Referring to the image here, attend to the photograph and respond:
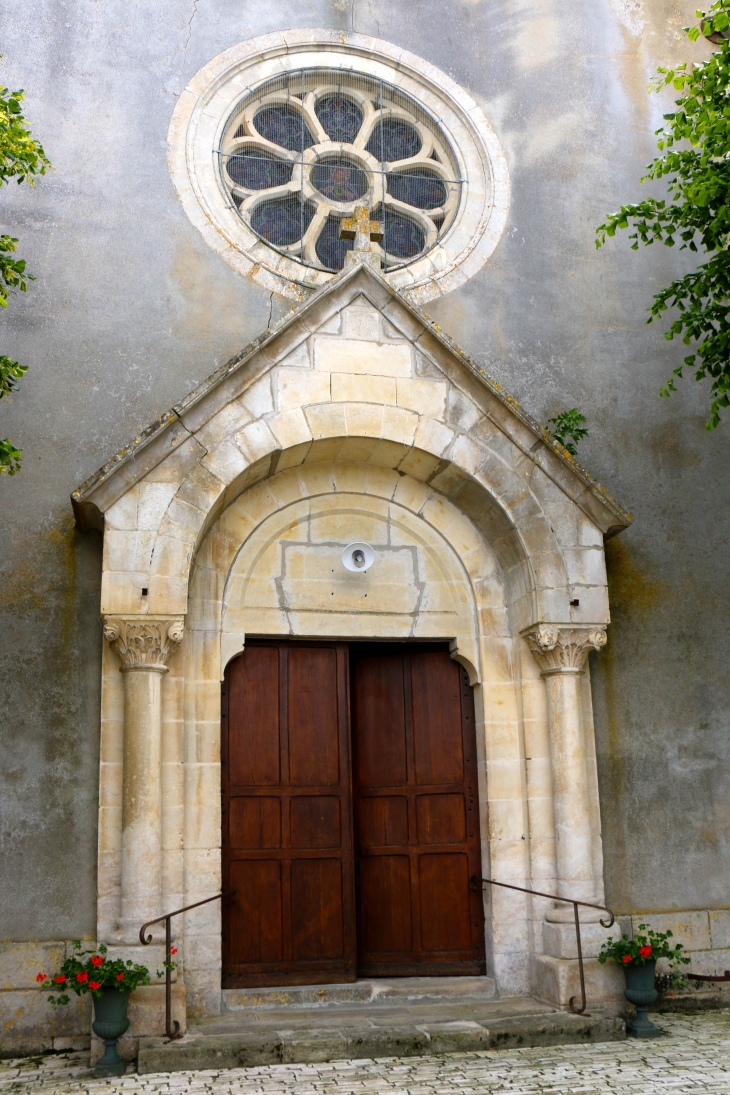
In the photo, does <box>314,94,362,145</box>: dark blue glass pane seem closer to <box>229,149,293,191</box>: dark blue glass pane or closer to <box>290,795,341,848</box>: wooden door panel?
<box>229,149,293,191</box>: dark blue glass pane

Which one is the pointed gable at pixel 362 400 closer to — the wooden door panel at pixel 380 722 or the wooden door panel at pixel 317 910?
the wooden door panel at pixel 380 722

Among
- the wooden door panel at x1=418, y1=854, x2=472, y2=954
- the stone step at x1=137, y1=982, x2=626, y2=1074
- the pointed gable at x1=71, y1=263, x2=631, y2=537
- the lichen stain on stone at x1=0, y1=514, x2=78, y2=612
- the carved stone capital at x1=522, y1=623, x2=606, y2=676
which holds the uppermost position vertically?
the pointed gable at x1=71, y1=263, x2=631, y2=537

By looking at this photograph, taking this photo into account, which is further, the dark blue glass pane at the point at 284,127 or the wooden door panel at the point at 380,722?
the dark blue glass pane at the point at 284,127

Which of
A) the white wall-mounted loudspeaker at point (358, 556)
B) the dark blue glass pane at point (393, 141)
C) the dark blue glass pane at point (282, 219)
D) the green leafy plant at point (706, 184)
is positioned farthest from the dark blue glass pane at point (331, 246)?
the white wall-mounted loudspeaker at point (358, 556)

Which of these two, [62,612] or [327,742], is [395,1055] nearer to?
[327,742]

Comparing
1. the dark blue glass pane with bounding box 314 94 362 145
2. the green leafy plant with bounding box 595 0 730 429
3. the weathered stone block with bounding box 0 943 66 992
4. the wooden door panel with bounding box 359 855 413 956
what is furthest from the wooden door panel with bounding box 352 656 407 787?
the dark blue glass pane with bounding box 314 94 362 145

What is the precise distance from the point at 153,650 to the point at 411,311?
3.38 meters

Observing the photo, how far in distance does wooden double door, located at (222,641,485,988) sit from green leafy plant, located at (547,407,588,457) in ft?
7.35

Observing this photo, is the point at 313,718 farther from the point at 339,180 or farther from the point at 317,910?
the point at 339,180

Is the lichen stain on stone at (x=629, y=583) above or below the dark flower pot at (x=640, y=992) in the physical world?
above

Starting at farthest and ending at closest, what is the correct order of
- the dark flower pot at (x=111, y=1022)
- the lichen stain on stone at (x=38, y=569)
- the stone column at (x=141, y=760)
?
the lichen stain on stone at (x=38, y=569) < the stone column at (x=141, y=760) < the dark flower pot at (x=111, y=1022)

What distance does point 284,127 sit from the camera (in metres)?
10.6

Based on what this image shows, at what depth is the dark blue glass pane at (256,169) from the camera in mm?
10224

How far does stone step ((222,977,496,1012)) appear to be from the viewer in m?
8.03
